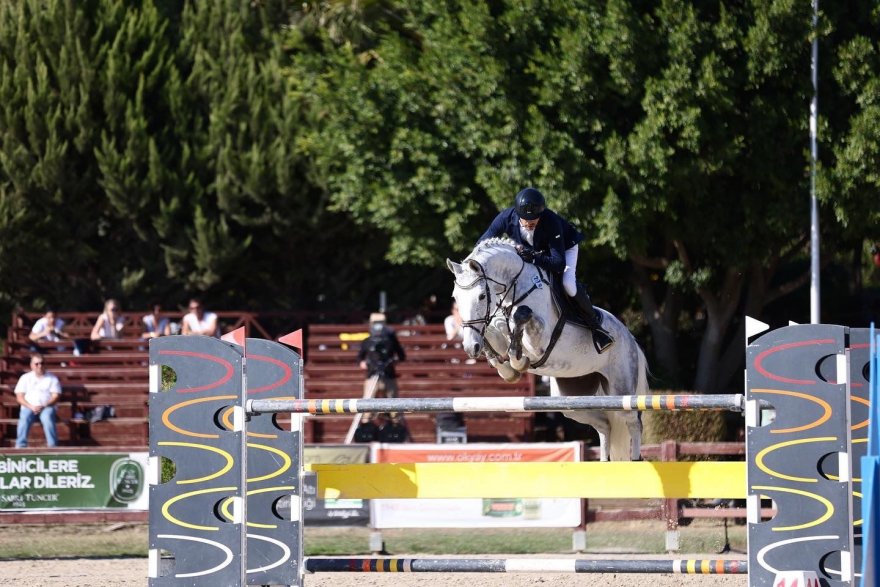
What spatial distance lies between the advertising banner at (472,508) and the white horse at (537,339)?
3.50 metres

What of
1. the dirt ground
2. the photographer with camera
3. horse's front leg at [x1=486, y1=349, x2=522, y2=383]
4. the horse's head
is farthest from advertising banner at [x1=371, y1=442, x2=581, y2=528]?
the horse's head

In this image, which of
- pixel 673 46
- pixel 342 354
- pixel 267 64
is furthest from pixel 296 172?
pixel 673 46

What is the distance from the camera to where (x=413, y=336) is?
627 inches

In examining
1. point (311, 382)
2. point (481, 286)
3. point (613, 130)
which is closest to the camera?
point (481, 286)

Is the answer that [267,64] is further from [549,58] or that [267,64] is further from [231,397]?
[231,397]

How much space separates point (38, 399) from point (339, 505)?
4.12m

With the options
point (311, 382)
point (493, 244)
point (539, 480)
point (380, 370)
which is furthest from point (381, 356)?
point (539, 480)

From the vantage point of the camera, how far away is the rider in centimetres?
734

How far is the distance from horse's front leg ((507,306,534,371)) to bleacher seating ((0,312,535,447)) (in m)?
7.51

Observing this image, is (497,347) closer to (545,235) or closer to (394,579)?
(545,235)

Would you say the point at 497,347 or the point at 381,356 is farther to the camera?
the point at 381,356

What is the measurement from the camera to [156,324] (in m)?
15.6

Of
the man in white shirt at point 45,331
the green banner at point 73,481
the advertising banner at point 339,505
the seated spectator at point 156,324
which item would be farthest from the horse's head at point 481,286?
the man in white shirt at point 45,331

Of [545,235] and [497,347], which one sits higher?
[545,235]
